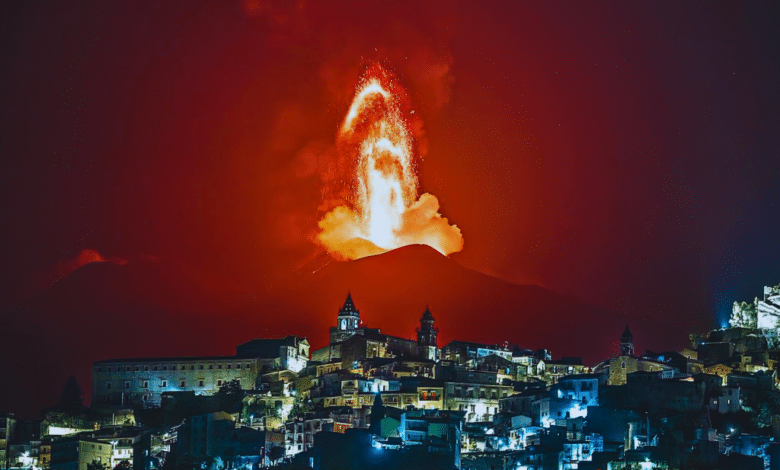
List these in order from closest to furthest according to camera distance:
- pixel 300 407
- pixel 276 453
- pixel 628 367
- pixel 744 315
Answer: pixel 276 453 < pixel 628 367 < pixel 300 407 < pixel 744 315

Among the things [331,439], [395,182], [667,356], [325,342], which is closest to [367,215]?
[395,182]

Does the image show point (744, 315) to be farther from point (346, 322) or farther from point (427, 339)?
point (346, 322)

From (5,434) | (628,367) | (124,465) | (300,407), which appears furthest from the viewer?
(300,407)

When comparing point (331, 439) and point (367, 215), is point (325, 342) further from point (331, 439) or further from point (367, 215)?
point (331, 439)

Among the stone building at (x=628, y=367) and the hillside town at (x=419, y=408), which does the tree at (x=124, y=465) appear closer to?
the hillside town at (x=419, y=408)

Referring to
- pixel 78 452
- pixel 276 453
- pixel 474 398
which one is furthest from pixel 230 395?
pixel 474 398

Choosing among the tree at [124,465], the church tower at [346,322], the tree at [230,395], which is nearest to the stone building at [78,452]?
the tree at [124,465]
